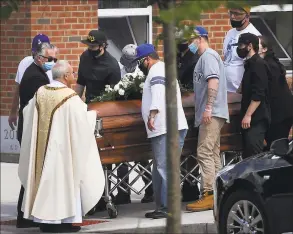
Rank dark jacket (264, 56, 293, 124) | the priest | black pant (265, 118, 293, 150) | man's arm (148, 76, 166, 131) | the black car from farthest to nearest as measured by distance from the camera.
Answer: black pant (265, 118, 293, 150), dark jacket (264, 56, 293, 124), man's arm (148, 76, 166, 131), the priest, the black car

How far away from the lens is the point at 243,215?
28.5 ft

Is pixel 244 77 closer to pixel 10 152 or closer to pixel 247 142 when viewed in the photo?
pixel 247 142

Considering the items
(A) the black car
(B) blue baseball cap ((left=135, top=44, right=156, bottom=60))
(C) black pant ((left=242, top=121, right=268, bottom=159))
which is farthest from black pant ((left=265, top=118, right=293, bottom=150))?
(A) the black car

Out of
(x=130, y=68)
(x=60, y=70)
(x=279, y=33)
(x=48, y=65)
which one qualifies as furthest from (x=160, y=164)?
(x=279, y=33)

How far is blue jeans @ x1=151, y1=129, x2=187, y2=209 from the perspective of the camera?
412 inches

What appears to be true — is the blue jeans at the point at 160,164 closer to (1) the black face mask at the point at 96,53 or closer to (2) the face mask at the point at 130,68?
(1) the black face mask at the point at 96,53

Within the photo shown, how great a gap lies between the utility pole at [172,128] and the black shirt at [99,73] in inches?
226

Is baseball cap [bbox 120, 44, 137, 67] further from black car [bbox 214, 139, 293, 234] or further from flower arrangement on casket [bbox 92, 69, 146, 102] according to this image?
black car [bbox 214, 139, 293, 234]

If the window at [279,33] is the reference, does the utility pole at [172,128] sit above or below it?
below

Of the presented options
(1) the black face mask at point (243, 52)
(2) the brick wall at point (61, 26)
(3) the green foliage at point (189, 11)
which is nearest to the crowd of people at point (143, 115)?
(1) the black face mask at point (243, 52)

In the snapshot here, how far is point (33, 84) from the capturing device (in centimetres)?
1092

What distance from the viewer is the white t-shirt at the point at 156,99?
10258 millimetres

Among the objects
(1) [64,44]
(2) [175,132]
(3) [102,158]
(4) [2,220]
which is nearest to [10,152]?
(1) [64,44]

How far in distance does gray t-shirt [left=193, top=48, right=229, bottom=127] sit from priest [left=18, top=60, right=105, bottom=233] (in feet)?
3.96
